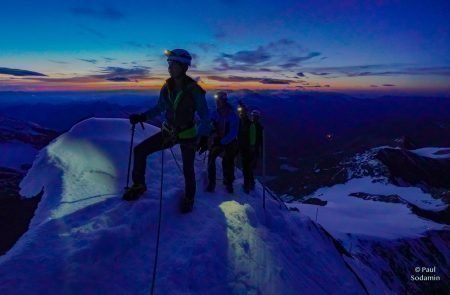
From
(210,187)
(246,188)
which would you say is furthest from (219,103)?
(246,188)

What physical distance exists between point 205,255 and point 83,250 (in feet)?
6.77

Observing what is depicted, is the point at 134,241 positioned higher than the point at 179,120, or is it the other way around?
the point at 179,120

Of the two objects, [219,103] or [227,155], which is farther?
[227,155]

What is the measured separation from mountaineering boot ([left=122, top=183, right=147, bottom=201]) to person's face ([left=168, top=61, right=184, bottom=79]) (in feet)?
8.55

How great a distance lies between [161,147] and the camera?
8969mm

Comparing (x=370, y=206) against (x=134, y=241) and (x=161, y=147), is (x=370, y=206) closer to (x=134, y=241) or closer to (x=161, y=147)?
(x=161, y=147)

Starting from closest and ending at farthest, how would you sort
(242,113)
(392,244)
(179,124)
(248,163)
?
(179,124)
(248,163)
(242,113)
(392,244)

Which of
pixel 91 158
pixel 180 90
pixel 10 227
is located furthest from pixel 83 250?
pixel 91 158

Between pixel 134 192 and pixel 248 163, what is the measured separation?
22.0 feet

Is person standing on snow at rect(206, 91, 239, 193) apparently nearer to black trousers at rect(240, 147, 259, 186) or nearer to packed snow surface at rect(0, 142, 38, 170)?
black trousers at rect(240, 147, 259, 186)

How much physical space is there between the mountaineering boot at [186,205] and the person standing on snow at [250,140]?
5654mm

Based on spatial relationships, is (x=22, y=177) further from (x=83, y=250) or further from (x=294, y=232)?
(x=294, y=232)

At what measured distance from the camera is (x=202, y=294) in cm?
598

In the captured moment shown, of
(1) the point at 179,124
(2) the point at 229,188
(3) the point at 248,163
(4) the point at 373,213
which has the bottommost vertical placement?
(4) the point at 373,213
